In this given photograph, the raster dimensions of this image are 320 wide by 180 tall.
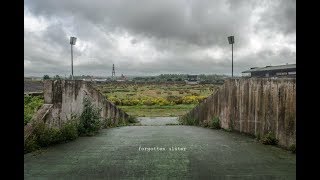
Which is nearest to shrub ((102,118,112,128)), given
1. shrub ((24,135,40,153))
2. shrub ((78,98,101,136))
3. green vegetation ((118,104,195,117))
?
shrub ((78,98,101,136))

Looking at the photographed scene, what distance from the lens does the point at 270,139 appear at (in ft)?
32.8

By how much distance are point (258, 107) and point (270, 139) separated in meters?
1.67

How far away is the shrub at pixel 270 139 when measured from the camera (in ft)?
32.5

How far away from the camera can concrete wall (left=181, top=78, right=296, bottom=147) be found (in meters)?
9.31

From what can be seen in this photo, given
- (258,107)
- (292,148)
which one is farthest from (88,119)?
(292,148)

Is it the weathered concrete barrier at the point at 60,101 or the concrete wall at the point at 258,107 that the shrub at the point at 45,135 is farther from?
the concrete wall at the point at 258,107

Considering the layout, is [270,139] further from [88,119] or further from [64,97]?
[64,97]

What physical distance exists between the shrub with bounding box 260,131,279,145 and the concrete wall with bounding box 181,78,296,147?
0.11 metres

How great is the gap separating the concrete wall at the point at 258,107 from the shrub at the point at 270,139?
0.37 ft

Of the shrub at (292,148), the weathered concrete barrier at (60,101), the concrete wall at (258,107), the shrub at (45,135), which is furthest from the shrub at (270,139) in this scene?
the weathered concrete barrier at (60,101)

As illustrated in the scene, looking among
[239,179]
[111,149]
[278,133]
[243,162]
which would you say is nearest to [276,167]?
[243,162]
